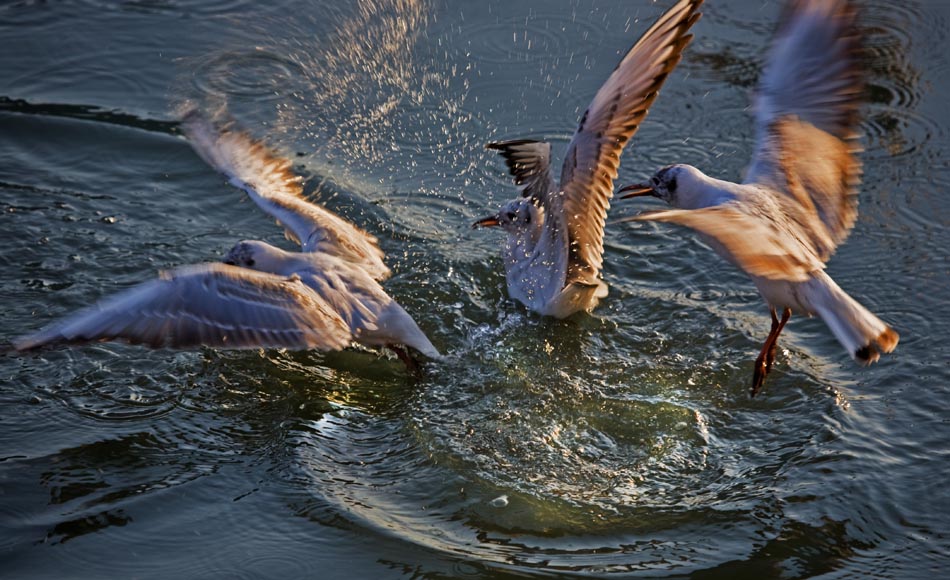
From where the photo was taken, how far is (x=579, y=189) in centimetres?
565

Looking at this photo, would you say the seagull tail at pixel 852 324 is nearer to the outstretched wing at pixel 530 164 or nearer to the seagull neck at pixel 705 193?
the seagull neck at pixel 705 193

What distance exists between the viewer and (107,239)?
625 cm

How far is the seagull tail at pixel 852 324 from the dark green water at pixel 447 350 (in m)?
0.53

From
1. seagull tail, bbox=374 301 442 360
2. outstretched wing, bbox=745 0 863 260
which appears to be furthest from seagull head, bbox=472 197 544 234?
outstretched wing, bbox=745 0 863 260

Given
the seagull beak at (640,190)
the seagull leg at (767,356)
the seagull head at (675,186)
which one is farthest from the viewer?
the seagull beak at (640,190)

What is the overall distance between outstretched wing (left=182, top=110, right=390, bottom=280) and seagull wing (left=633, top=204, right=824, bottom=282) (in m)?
1.80

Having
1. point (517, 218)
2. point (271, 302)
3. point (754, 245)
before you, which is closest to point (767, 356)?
point (754, 245)

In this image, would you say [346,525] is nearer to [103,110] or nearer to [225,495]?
[225,495]

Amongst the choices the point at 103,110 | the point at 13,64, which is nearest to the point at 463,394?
the point at 103,110

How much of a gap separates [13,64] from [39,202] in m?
1.88

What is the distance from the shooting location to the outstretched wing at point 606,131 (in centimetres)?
521

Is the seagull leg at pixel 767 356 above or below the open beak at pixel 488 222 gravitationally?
below

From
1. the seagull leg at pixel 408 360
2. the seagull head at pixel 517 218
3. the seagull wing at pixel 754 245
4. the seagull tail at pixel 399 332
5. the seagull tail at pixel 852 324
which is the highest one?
the seagull wing at pixel 754 245

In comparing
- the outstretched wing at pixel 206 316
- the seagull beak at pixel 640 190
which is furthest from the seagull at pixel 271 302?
the seagull beak at pixel 640 190
